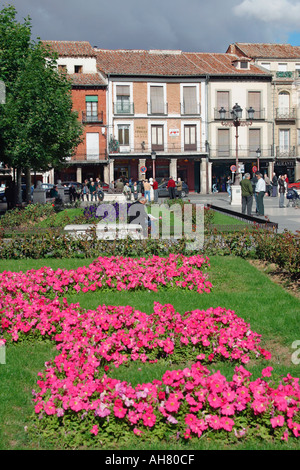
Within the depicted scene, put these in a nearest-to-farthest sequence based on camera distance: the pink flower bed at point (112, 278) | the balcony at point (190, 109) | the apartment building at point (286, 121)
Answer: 1. the pink flower bed at point (112, 278)
2. the balcony at point (190, 109)
3. the apartment building at point (286, 121)

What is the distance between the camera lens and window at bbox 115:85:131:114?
43438mm

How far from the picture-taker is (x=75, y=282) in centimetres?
805

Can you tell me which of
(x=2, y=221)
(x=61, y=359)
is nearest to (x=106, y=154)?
(x=2, y=221)

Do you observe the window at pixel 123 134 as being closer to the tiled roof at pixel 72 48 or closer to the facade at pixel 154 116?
the facade at pixel 154 116

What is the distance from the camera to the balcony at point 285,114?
4622 centimetres

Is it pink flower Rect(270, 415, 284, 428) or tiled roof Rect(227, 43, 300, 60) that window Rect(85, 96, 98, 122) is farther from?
pink flower Rect(270, 415, 284, 428)

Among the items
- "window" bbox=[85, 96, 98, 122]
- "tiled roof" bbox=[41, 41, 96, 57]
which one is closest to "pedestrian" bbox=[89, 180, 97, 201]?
"window" bbox=[85, 96, 98, 122]

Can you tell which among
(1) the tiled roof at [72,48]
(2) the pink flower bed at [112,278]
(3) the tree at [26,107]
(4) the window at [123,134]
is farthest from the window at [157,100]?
(2) the pink flower bed at [112,278]

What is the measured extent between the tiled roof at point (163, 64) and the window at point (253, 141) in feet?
15.2

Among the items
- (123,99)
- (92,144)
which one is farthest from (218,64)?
(92,144)

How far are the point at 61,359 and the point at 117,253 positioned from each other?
595cm

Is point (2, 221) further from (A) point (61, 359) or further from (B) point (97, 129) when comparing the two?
(B) point (97, 129)

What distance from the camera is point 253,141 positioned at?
4591 cm

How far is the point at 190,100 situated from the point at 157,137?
4.15 m
